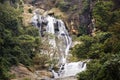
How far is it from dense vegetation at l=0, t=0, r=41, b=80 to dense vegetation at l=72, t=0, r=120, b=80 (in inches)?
282

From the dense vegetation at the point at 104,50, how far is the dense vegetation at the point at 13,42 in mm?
7154

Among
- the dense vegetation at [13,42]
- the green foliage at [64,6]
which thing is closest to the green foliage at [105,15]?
the dense vegetation at [13,42]

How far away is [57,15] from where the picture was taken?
50625 millimetres

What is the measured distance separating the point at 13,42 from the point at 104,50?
16.3 m

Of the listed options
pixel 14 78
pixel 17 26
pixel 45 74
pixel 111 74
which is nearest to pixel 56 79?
pixel 45 74

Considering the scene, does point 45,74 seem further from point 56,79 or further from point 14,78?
point 14,78

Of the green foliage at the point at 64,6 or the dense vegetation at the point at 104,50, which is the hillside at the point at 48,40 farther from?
the green foliage at the point at 64,6

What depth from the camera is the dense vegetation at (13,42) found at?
3344 centimetres

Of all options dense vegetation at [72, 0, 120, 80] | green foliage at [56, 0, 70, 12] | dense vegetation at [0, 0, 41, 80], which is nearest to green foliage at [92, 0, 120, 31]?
dense vegetation at [72, 0, 120, 80]

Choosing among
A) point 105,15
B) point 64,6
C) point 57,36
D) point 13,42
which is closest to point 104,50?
point 105,15

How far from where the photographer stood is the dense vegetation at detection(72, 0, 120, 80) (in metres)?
15.8

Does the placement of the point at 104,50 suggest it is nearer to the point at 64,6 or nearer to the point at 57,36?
the point at 57,36

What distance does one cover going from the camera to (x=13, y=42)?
35.1 meters

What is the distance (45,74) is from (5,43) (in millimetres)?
6145
